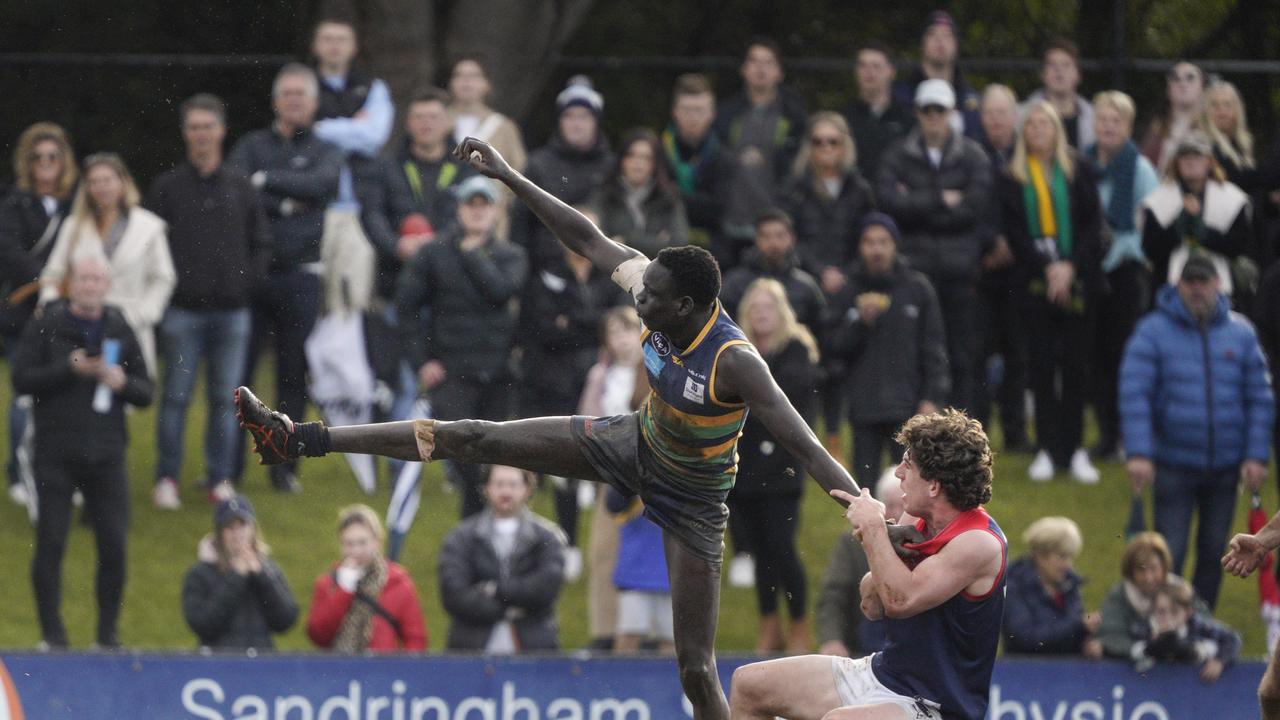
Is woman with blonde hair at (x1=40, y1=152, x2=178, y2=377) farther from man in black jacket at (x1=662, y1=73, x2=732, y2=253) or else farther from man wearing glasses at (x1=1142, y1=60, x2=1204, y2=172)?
man wearing glasses at (x1=1142, y1=60, x2=1204, y2=172)

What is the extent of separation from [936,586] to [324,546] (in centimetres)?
672

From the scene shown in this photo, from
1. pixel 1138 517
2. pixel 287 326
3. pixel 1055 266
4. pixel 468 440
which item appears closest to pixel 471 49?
pixel 287 326

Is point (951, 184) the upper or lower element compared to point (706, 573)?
upper

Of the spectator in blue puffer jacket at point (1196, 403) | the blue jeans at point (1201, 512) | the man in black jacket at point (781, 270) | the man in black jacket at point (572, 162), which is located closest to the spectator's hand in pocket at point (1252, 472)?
the spectator in blue puffer jacket at point (1196, 403)

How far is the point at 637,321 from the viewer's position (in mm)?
11266

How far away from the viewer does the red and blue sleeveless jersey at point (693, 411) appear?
744 cm

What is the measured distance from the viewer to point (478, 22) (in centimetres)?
1550

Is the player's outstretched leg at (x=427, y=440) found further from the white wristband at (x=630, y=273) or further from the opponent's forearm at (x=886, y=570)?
the opponent's forearm at (x=886, y=570)

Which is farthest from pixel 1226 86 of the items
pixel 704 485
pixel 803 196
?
pixel 704 485

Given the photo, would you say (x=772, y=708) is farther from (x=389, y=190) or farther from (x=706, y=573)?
(x=389, y=190)

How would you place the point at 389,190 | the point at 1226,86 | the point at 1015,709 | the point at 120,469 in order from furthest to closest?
the point at 1226,86, the point at 389,190, the point at 120,469, the point at 1015,709

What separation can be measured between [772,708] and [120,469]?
5001 millimetres

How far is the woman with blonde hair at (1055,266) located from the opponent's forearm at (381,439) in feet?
20.1

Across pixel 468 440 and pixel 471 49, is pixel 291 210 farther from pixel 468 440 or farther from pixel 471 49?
pixel 468 440
